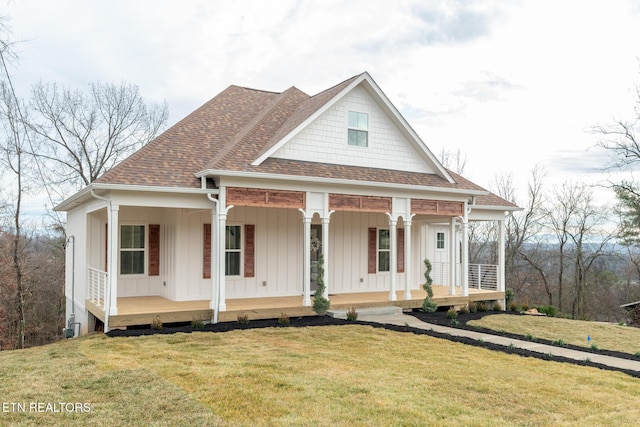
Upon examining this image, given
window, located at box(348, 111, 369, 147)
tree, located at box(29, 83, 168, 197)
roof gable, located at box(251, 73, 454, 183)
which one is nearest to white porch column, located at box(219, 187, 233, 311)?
roof gable, located at box(251, 73, 454, 183)

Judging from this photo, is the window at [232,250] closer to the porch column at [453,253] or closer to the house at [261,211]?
the house at [261,211]

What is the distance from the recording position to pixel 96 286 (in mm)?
13914

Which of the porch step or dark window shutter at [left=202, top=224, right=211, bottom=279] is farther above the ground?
dark window shutter at [left=202, top=224, right=211, bottom=279]

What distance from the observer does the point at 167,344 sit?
9.90m

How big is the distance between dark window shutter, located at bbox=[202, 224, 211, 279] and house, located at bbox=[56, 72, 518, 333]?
3cm

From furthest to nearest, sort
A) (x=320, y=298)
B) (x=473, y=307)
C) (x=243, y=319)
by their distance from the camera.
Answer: (x=473, y=307) < (x=320, y=298) < (x=243, y=319)

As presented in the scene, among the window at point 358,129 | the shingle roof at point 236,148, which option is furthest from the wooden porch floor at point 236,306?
the window at point 358,129

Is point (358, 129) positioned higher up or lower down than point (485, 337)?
higher up

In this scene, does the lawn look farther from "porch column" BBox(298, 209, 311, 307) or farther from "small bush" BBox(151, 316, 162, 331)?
"small bush" BBox(151, 316, 162, 331)

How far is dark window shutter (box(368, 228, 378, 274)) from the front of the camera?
17.1 m

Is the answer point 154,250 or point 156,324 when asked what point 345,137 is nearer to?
point 154,250

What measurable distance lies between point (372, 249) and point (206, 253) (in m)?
5.76

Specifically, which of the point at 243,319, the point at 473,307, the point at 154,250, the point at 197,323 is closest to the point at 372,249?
the point at 473,307

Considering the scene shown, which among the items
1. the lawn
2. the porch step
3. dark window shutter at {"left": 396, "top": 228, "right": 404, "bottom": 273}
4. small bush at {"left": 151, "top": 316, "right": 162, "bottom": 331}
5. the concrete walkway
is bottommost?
the lawn
